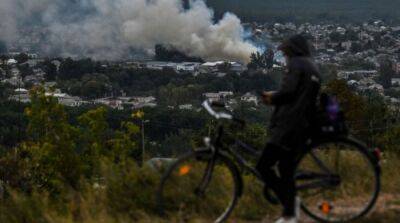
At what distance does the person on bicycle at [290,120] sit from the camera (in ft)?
17.1

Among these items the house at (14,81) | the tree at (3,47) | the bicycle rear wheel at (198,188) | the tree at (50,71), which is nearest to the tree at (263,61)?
the tree at (50,71)

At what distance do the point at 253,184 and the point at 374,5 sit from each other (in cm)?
13904

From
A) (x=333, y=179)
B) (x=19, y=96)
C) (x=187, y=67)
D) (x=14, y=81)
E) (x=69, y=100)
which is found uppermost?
(x=333, y=179)

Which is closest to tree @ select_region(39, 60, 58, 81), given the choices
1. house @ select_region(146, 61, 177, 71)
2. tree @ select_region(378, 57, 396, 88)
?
house @ select_region(146, 61, 177, 71)

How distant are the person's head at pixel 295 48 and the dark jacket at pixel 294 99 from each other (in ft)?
0.14

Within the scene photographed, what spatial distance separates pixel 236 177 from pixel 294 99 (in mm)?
780

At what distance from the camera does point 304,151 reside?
5.48m

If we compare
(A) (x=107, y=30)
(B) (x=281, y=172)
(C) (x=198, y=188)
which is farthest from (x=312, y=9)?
(B) (x=281, y=172)

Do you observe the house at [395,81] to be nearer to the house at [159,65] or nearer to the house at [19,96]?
the house at [159,65]

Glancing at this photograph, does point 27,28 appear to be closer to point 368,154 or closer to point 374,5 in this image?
point 374,5

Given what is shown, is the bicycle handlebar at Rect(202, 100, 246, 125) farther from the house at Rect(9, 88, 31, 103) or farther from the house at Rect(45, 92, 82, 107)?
the house at Rect(9, 88, 31, 103)

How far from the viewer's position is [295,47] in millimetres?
5340

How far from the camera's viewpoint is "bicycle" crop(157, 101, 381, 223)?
5535 mm

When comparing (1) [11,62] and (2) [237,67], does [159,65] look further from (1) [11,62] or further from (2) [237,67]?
(1) [11,62]
